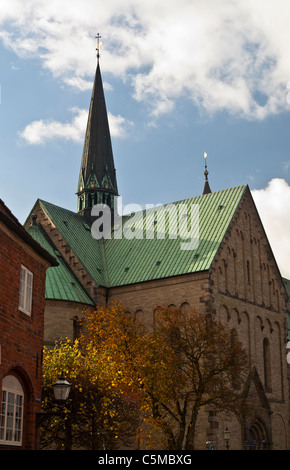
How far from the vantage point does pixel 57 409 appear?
27906 millimetres

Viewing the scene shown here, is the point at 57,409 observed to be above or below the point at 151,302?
below

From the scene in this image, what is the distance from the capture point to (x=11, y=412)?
70.4 feet

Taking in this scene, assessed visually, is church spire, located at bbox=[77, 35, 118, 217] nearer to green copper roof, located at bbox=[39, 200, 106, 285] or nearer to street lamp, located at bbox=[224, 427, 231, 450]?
→ green copper roof, located at bbox=[39, 200, 106, 285]

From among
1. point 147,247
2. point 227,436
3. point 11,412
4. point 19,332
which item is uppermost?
point 147,247

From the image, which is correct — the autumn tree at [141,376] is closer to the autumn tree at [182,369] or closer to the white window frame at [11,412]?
the autumn tree at [182,369]

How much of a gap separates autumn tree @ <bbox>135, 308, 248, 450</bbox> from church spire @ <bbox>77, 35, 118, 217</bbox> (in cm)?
2815

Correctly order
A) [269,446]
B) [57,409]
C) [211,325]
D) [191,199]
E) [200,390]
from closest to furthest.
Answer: [57,409]
[200,390]
[211,325]
[269,446]
[191,199]

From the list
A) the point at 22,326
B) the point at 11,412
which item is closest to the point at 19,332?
the point at 22,326

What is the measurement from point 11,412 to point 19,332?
2.64m

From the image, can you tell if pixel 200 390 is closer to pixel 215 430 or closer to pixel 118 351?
pixel 118 351

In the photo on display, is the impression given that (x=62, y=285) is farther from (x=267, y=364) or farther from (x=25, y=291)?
(x=25, y=291)

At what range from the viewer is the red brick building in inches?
818
